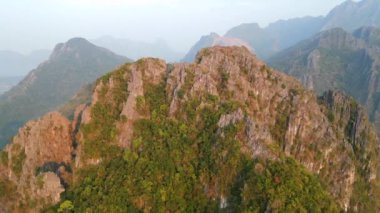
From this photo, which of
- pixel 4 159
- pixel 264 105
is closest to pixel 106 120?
pixel 4 159

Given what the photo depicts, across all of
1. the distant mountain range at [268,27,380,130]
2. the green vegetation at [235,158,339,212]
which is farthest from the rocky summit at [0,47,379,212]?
the distant mountain range at [268,27,380,130]

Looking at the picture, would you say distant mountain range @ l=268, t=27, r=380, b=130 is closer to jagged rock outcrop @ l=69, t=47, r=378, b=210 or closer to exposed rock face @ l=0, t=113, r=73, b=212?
jagged rock outcrop @ l=69, t=47, r=378, b=210

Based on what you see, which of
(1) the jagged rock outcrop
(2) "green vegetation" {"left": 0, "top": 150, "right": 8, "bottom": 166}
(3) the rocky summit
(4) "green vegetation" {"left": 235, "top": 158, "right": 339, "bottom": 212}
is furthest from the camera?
(1) the jagged rock outcrop

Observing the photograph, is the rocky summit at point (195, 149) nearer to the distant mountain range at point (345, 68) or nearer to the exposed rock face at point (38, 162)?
the exposed rock face at point (38, 162)

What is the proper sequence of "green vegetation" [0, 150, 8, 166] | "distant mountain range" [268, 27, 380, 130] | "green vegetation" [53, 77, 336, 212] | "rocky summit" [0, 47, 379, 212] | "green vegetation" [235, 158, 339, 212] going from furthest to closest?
"distant mountain range" [268, 27, 380, 130] < "green vegetation" [0, 150, 8, 166] < "rocky summit" [0, 47, 379, 212] < "green vegetation" [53, 77, 336, 212] < "green vegetation" [235, 158, 339, 212]

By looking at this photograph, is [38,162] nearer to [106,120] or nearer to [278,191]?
[106,120]

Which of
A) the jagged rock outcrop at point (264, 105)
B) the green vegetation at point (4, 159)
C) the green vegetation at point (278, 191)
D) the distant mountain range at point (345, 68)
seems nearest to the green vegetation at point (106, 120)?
the jagged rock outcrop at point (264, 105)

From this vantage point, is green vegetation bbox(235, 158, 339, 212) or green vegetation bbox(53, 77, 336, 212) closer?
green vegetation bbox(235, 158, 339, 212)
